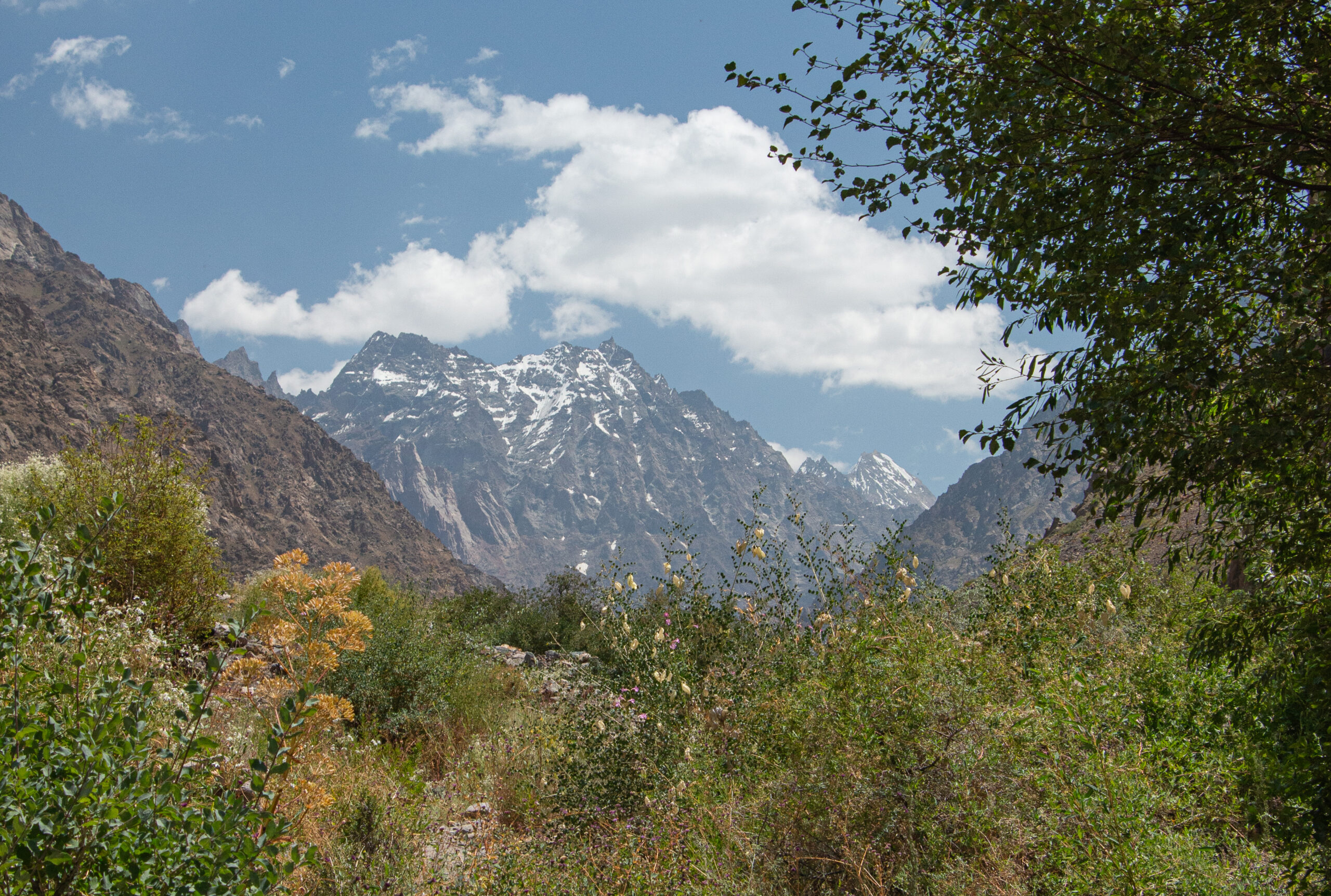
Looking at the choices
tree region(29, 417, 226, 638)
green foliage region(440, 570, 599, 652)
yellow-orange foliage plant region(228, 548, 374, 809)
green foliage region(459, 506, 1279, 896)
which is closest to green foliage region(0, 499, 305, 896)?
yellow-orange foliage plant region(228, 548, 374, 809)

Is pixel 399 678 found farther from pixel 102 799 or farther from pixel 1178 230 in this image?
pixel 1178 230

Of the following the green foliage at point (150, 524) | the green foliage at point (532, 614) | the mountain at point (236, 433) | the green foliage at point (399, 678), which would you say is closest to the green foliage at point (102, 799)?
the green foliage at point (399, 678)

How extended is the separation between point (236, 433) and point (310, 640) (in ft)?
483

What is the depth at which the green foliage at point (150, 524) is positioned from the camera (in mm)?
10289

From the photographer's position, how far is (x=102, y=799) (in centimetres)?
226

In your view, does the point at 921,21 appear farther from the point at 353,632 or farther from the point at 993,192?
the point at 353,632

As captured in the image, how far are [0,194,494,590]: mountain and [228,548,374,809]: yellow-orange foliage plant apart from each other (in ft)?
308

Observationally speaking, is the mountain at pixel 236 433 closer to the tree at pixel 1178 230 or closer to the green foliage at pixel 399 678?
the green foliage at pixel 399 678

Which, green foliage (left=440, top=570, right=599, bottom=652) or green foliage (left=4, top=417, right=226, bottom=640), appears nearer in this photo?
green foliage (left=4, top=417, right=226, bottom=640)

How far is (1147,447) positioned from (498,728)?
7.33m

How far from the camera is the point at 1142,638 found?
573cm

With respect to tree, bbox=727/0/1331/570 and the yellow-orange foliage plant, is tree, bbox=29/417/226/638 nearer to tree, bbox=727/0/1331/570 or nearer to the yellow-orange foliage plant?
the yellow-orange foliage plant

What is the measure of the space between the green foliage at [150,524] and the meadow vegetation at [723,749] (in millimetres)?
2529

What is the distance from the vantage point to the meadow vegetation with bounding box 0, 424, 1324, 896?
8.27ft
